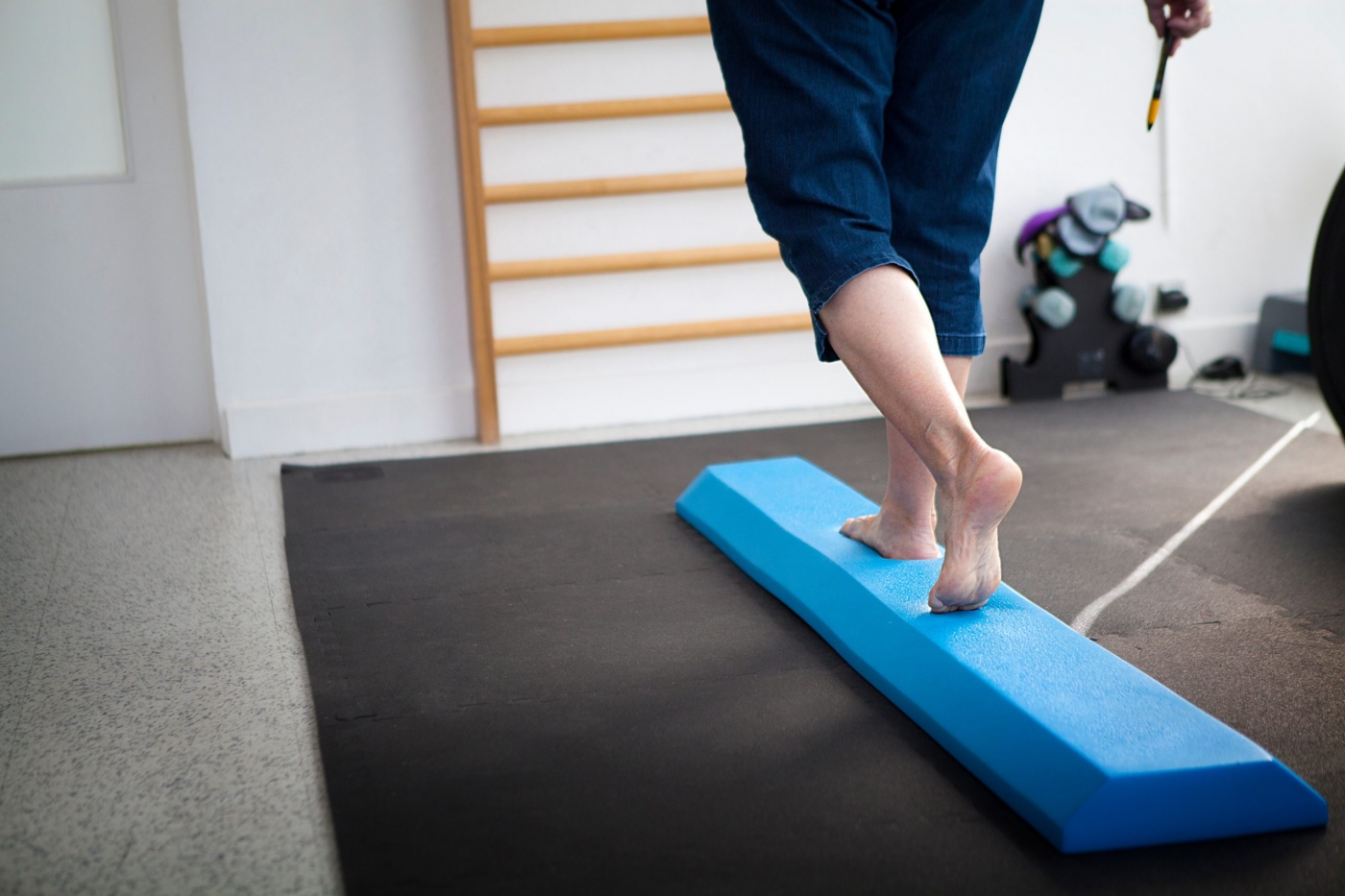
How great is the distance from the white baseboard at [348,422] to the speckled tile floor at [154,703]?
0.39 m

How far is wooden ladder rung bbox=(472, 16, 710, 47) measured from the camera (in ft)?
8.98

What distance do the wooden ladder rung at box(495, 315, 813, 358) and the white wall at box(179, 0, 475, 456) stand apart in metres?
0.20

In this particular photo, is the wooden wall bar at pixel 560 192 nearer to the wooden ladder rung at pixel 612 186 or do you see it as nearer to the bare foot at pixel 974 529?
the wooden ladder rung at pixel 612 186

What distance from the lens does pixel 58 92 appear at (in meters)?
2.79

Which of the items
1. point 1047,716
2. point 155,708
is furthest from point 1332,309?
point 155,708

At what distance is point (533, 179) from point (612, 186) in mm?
201

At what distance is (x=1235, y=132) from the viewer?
333 cm

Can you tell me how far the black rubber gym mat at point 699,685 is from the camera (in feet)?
3.19

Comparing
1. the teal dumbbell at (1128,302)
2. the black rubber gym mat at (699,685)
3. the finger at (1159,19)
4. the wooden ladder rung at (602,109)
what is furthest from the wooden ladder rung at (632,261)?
the finger at (1159,19)

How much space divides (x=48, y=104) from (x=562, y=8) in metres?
1.23

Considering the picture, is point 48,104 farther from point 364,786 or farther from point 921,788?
point 921,788

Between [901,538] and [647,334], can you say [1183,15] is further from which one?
[647,334]

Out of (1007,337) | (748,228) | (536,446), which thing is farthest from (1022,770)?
(1007,337)

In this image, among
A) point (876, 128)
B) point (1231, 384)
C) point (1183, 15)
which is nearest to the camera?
point (876, 128)
